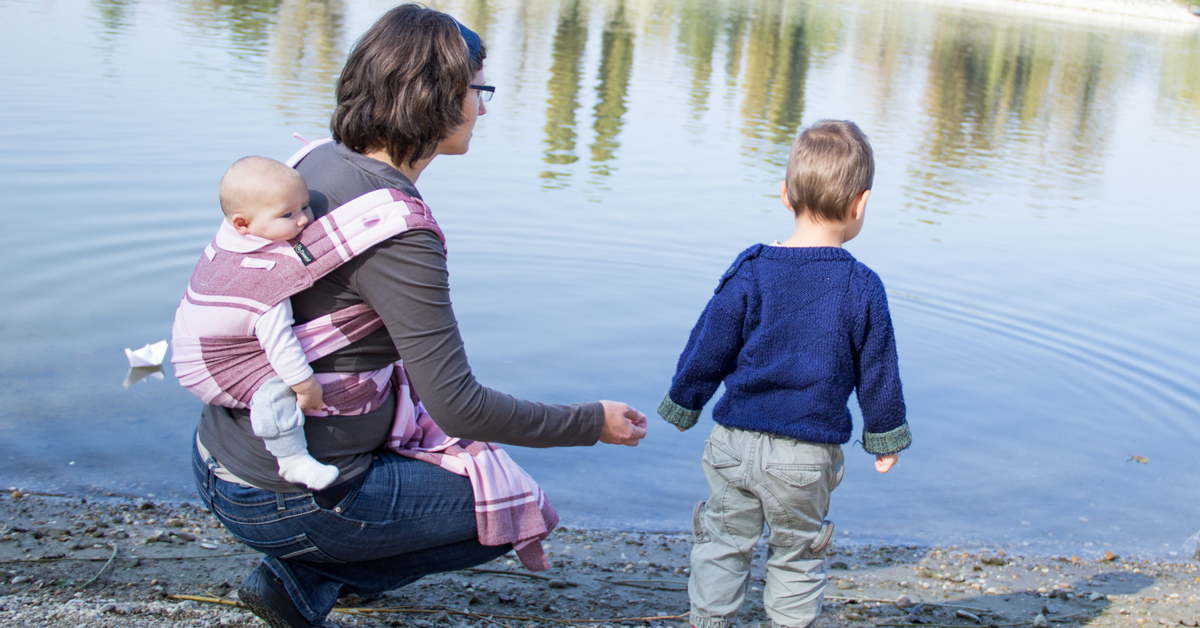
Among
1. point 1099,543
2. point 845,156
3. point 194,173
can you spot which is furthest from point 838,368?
point 194,173

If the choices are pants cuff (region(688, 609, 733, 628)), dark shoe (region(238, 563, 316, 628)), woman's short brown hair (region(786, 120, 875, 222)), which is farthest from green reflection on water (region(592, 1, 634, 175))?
dark shoe (region(238, 563, 316, 628))

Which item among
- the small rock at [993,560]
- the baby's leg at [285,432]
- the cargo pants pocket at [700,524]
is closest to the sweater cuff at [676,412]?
the cargo pants pocket at [700,524]

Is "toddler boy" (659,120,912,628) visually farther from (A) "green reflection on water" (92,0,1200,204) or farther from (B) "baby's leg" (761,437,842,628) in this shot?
(A) "green reflection on water" (92,0,1200,204)

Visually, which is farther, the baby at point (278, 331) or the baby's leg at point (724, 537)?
the baby's leg at point (724, 537)

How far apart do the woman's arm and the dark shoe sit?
0.62 m

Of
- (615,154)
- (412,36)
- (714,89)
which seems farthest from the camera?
(714,89)

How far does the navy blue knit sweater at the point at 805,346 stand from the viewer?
277 cm

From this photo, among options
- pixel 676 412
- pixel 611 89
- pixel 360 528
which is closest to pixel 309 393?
pixel 360 528

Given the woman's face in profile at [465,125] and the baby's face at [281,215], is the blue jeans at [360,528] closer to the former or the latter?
the baby's face at [281,215]

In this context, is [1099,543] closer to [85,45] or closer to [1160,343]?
[1160,343]

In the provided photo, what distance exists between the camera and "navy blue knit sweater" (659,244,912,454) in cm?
277

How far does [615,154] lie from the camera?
1252cm

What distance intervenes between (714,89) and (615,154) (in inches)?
323

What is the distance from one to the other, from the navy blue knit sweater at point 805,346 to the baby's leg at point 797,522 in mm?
63
